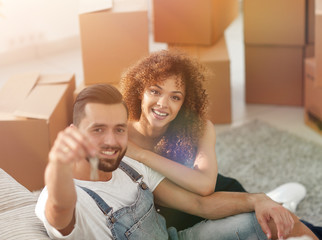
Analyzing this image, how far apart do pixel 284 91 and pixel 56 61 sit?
138cm

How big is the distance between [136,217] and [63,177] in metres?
0.27

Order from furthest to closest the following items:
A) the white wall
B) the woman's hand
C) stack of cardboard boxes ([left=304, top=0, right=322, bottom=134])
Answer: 1. the white wall
2. stack of cardboard boxes ([left=304, top=0, right=322, bottom=134])
3. the woman's hand

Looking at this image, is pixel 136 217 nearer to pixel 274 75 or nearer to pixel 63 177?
pixel 63 177

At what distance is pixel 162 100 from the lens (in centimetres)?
85

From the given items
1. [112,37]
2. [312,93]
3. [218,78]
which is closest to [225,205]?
[112,37]

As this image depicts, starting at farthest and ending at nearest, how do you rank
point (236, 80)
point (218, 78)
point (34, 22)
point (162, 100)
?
1. point (34, 22)
2. point (236, 80)
3. point (218, 78)
4. point (162, 100)

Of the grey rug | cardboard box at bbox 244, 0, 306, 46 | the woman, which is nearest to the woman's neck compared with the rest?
the woman

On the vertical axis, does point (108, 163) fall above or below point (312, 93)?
above

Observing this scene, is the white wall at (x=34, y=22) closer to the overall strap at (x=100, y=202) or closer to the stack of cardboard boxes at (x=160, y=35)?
the stack of cardboard boxes at (x=160, y=35)

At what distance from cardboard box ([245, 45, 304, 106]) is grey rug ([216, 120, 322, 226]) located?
10.6 inches

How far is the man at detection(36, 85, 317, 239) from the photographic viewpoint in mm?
692

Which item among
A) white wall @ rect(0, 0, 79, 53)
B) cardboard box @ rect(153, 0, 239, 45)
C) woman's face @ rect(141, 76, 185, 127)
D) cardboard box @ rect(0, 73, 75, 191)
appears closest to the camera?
woman's face @ rect(141, 76, 185, 127)

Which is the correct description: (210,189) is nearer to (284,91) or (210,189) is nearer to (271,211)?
(271,211)

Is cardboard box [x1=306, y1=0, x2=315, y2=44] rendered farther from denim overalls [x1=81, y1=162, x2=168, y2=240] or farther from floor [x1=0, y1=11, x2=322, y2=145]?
denim overalls [x1=81, y1=162, x2=168, y2=240]
